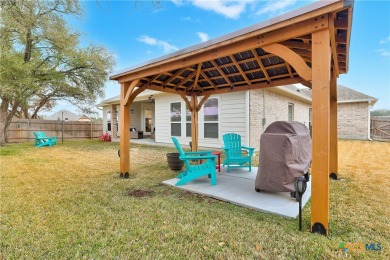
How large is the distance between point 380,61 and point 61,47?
807 inches

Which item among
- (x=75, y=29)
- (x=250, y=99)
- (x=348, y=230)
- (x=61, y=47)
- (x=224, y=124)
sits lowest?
(x=348, y=230)

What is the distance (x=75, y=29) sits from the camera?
37.6 ft

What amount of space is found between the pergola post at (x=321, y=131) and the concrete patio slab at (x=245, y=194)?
18.4 inches

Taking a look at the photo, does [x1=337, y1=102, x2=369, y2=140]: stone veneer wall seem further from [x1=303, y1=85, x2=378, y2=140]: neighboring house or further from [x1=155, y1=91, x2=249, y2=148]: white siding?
[x1=155, y1=91, x2=249, y2=148]: white siding

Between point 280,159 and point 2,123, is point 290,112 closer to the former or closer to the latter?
point 280,159

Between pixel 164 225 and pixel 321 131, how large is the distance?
220 cm

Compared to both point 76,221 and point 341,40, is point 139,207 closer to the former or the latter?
point 76,221

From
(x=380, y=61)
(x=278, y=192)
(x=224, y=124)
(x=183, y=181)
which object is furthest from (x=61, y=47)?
(x=380, y=61)

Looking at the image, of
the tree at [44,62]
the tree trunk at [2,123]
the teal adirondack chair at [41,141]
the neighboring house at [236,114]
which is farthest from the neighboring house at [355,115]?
the tree trunk at [2,123]

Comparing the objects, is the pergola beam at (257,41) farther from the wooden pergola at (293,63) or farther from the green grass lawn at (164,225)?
the green grass lawn at (164,225)

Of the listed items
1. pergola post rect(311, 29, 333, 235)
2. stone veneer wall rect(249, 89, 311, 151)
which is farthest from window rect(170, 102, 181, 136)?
pergola post rect(311, 29, 333, 235)

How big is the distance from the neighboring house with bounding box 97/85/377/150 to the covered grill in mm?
4646

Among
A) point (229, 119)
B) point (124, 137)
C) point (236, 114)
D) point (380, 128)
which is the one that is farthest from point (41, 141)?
point (380, 128)

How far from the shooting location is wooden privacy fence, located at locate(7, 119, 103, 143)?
43.6ft
